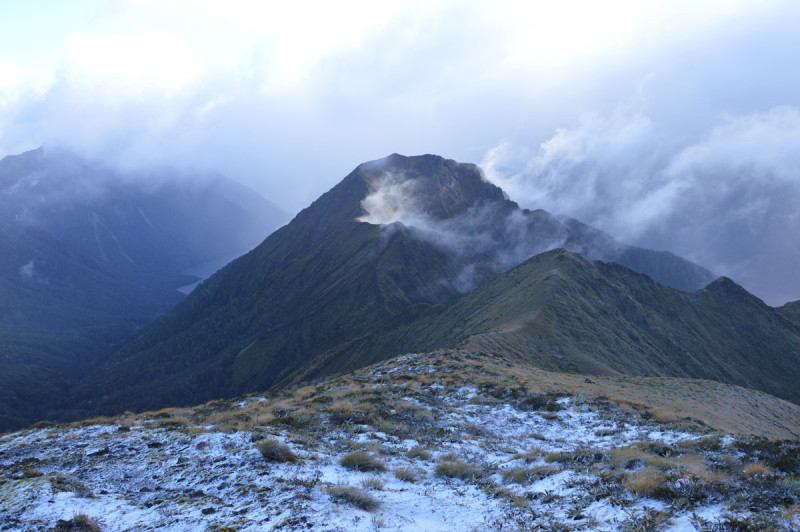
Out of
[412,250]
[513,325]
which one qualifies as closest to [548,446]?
[513,325]

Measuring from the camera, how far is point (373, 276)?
138 m

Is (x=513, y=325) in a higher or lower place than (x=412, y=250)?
lower

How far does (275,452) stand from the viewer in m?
11.6

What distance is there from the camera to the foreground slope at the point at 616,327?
53312 mm

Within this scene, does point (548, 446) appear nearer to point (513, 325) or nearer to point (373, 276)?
point (513, 325)

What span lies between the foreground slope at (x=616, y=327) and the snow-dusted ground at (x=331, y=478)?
1114 inches

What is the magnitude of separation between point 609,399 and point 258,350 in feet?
415

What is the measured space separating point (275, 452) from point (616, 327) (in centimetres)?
6966

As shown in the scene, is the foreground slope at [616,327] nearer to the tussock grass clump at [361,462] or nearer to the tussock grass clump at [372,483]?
the tussock grass clump at [361,462]

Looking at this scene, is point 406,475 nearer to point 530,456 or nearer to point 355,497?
point 355,497

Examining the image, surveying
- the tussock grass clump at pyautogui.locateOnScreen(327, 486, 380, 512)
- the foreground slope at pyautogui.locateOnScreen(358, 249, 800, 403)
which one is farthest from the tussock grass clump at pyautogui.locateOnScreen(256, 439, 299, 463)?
the foreground slope at pyautogui.locateOnScreen(358, 249, 800, 403)

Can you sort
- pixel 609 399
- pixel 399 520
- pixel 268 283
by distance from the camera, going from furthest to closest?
pixel 268 283 < pixel 609 399 < pixel 399 520

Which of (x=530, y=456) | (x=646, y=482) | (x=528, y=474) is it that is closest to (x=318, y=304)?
(x=530, y=456)

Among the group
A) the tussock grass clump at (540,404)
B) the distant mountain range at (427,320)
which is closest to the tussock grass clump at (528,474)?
the tussock grass clump at (540,404)
